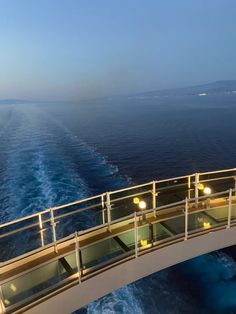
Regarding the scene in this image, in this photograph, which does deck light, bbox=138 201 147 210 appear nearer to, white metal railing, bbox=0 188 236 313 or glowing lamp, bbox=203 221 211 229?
white metal railing, bbox=0 188 236 313

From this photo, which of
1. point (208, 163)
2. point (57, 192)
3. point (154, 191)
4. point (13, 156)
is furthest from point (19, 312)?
point (13, 156)

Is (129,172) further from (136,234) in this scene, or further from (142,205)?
(136,234)

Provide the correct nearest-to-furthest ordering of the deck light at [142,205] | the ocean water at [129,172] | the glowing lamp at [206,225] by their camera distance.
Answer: the glowing lamp at [206,225] < the deck light at [142,205] < the ocean water at [129,172]

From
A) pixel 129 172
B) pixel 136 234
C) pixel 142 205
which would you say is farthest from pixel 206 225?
pixel 129 172

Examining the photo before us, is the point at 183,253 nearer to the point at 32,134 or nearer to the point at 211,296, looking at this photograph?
the point at 211,296

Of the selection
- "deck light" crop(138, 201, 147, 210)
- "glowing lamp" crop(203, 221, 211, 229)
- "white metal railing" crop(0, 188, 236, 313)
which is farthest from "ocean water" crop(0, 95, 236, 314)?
"glowing lamp" crop(203, 221, 211, 229)

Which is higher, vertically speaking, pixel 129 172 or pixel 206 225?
pixel 206 225

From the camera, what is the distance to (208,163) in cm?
3014

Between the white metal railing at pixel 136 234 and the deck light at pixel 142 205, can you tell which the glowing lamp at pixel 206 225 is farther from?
the deck light at pixel 142 205

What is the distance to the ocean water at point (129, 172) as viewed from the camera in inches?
522

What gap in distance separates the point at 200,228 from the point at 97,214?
8.08 ft

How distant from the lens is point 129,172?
27875 millimetres

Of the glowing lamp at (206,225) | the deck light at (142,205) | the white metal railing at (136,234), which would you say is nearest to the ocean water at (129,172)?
the deck light at (142,205)

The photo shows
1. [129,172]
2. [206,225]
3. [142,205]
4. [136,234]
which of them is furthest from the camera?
[129,172]
